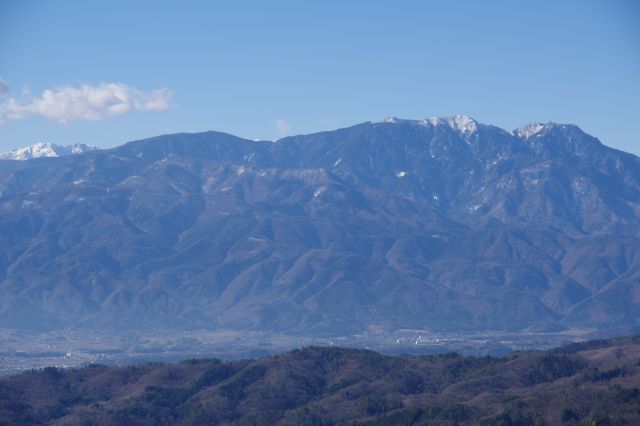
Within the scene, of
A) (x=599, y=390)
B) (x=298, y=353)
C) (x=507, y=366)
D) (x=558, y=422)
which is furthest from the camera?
(x=298, y=353)

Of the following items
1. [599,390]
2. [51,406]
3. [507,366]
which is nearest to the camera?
[599,390]

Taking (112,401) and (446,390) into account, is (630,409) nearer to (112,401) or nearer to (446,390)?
(446,390)

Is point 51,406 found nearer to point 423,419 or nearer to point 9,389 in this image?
point 9,389

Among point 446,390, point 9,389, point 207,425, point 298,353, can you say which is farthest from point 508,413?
point 9,389

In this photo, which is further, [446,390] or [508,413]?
[446,390]

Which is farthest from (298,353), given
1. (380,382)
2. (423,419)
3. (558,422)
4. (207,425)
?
(558,422)

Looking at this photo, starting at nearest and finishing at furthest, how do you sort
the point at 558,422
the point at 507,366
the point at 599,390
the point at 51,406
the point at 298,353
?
the point at 558,422, the point at 599,390, the point at 51,406, the point at 507,366, the point at 298,353

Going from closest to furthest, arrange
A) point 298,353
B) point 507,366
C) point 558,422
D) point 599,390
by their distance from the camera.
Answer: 1. point 558,422
2. point 599,390
3. point 507,366
4. point 298,353

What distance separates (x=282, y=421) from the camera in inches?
4966

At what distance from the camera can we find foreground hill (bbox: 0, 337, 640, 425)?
120750 mm

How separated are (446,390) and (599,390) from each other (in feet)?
66.5

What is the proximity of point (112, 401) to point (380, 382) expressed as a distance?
30442mm

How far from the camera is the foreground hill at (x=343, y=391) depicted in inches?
4754

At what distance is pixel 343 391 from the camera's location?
13875 cm
